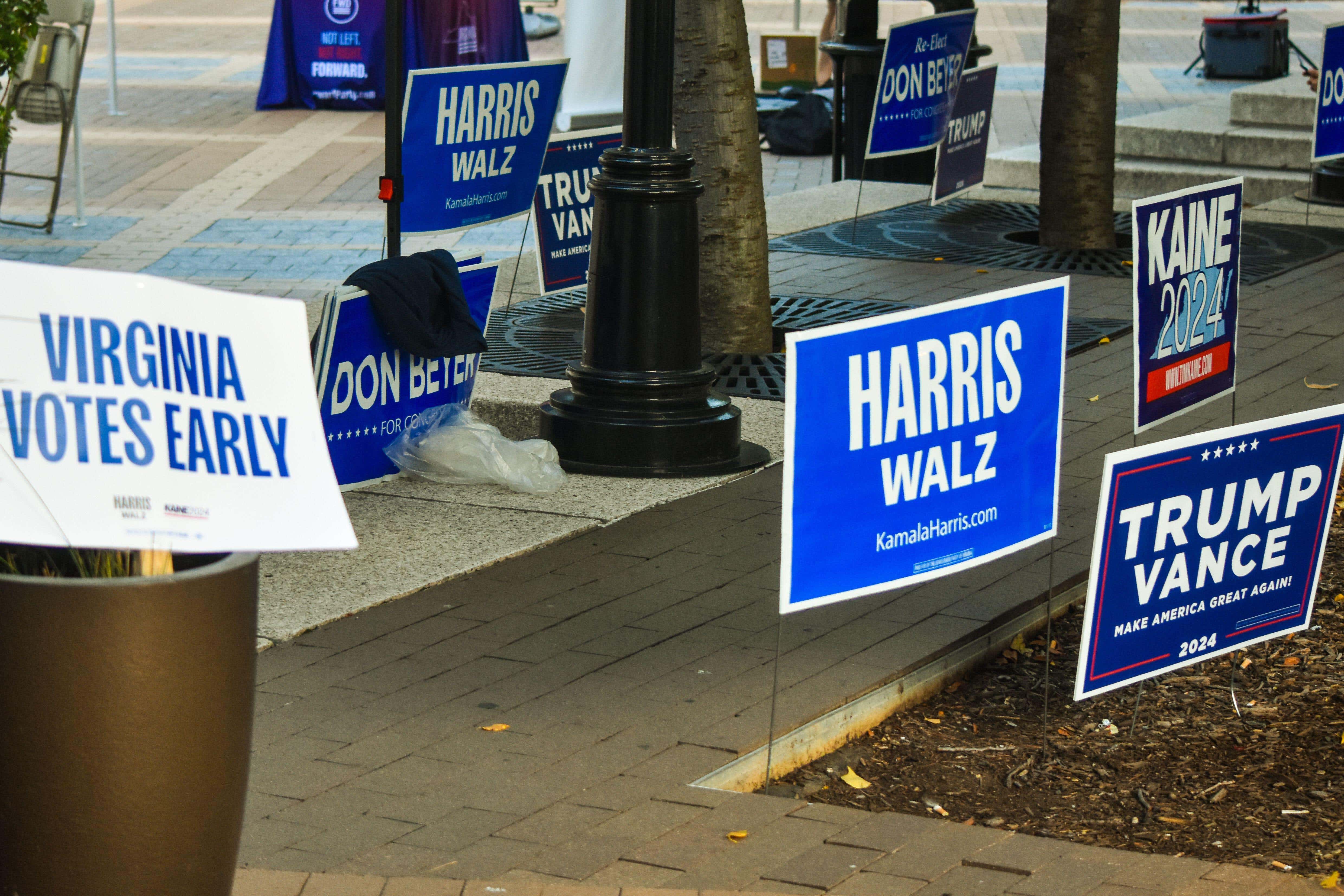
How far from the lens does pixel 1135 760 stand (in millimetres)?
4211

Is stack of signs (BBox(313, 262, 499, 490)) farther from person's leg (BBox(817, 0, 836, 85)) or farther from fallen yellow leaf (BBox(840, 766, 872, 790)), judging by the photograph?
person's leg (BBox(817, 0, 836, 85))

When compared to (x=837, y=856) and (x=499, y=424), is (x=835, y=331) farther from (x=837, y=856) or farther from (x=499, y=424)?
(x=499, y=424)

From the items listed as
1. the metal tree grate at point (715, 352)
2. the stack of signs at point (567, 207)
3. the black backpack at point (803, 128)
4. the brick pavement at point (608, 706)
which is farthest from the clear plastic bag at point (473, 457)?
the black backpack at point (803, 128)

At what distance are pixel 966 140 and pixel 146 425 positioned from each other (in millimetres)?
9278

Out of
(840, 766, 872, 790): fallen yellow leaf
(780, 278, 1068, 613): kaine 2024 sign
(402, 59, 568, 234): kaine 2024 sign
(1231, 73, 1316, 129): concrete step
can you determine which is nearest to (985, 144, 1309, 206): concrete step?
(1231, 73, 1316, 129): concrete step

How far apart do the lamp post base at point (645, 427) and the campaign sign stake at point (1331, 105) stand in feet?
17.1

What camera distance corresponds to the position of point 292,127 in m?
16.8

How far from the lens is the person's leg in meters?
19.0

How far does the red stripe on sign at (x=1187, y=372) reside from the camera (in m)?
5.17

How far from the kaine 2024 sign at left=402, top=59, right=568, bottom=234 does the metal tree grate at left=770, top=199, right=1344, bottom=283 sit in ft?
10.9

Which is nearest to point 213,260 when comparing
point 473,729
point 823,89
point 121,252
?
point 121,252

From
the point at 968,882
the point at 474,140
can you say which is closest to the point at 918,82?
the point at 474,140

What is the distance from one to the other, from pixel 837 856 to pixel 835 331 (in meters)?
1.09

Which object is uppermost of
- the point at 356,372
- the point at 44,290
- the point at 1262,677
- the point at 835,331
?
the point at 44,290
